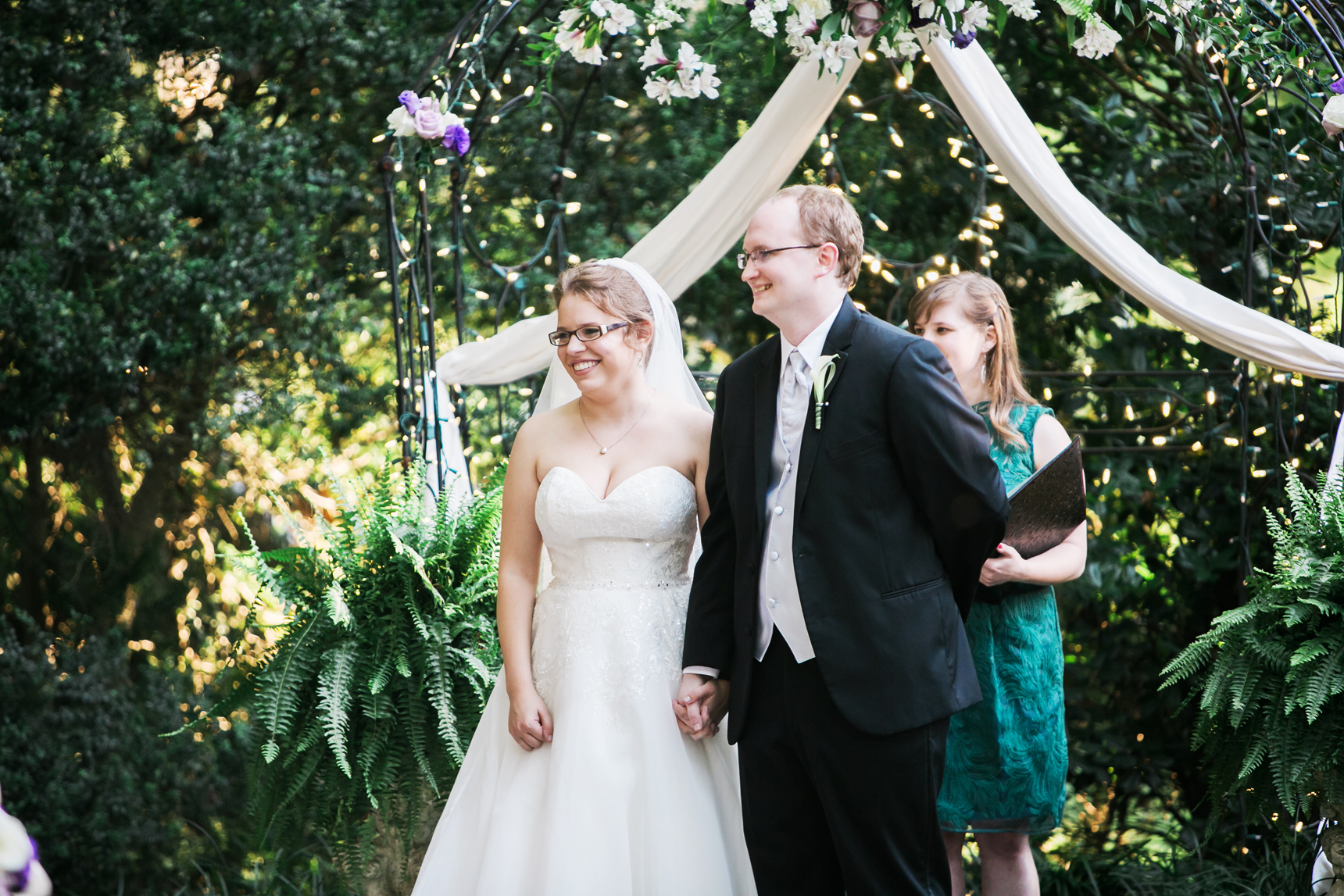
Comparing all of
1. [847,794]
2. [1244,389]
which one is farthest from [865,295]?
[847,794]

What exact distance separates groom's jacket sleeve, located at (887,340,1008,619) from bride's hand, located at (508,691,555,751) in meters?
0.96

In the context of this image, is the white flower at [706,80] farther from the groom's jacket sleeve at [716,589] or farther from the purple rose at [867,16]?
the groom's jacket sleeve at [716,589]

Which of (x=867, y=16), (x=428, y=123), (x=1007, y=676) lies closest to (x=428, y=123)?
(x=428, y=123)

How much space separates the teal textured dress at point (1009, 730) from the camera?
8.30 feet

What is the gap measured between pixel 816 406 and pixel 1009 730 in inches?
39.5

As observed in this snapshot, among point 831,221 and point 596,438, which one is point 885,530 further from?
point 596,438

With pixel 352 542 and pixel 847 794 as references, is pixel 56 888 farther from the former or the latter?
pixel 847 794

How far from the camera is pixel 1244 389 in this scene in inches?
152

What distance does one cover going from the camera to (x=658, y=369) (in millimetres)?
2725

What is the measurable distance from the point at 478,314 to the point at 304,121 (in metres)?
1.26

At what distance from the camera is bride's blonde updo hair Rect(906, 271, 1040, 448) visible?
8.72 ft

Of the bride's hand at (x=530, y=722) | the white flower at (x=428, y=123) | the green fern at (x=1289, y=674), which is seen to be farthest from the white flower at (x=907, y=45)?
the bride's hand at (x=530, y=722)

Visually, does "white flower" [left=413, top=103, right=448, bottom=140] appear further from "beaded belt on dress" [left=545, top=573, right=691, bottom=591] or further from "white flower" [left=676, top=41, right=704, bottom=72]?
"beaded belt on dress" [left=545, top=573, right=691, bottom=591]

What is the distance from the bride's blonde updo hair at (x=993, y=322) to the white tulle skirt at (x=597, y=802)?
0.92m
